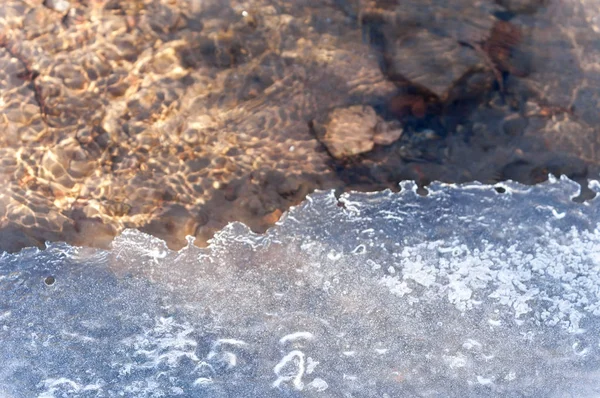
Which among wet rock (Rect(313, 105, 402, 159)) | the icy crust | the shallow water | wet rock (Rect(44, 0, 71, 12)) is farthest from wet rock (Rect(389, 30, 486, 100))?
wet rock (Rect(44, 0, 71, 12))

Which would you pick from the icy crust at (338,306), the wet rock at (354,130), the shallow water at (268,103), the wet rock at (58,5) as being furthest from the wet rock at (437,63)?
the wet rock at (58,5)

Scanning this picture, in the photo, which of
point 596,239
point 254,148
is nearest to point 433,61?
point 254,148

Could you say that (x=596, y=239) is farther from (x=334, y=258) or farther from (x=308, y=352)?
(x=308, y=352)

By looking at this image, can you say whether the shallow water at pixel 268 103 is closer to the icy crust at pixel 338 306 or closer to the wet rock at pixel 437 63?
the wet rock at pixel 437 63

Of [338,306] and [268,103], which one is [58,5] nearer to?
[268,103]

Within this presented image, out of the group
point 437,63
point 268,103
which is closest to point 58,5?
point 268,103

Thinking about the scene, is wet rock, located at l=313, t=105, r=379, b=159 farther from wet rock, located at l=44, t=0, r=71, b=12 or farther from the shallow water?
wet rock, located at l=44, t=0, r=71, b=12
